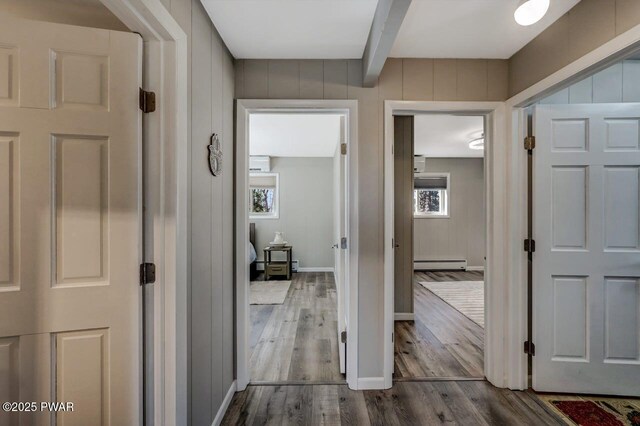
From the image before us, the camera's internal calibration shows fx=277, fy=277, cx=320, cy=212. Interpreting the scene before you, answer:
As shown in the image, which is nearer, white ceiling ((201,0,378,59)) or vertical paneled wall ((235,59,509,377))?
white ceiling ((201,0,378,59))

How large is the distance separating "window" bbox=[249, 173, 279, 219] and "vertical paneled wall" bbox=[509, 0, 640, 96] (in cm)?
462

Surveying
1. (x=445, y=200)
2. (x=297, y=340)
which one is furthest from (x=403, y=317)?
(x=445, y=200)

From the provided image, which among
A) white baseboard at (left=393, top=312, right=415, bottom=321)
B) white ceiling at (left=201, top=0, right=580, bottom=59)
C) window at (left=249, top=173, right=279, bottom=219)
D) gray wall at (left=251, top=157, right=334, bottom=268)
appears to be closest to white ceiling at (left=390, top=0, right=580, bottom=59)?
white ceiling at (left=201, top=0, right=580, bottom=59)

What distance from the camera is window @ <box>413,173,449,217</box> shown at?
596 cm

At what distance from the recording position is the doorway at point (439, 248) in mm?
2498

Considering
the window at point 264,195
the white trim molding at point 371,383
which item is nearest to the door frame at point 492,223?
the white trim molding at point 371,383

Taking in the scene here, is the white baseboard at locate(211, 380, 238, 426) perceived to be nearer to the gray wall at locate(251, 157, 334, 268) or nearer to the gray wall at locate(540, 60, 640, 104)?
the gray wall at locate(540, 60, 640, 104)

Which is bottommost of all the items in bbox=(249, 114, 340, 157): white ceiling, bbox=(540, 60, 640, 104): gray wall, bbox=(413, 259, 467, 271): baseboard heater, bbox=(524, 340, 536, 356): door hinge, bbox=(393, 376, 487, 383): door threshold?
bbox=(393, 376, 487, 383): door threshold

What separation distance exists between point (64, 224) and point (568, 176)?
280cm

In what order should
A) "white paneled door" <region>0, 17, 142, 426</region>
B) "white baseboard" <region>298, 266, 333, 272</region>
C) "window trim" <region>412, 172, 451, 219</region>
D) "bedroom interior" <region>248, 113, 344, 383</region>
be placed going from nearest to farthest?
1. "white paneled door" <region>0, 17, 142, 426</region>
2. "bedroom interior" <region>248, 113, 344, 383</region>
3. "white baseboard" <region>298, 266, 333, 272</region>
4. "window trim" <region>412, 172, 451, 219</region>

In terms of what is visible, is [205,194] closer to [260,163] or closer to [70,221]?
[70,221]

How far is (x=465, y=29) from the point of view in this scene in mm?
1679

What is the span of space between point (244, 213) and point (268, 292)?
2.67m

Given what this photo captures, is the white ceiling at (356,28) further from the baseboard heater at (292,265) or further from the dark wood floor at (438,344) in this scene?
the baseboard heater at (292,265)
